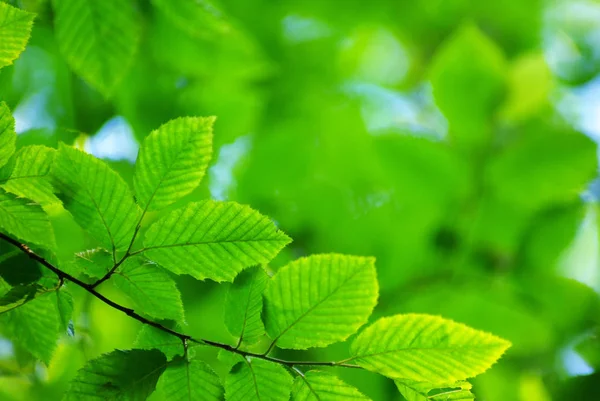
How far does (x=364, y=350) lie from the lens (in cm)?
53

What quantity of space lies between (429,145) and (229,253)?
0.91 m

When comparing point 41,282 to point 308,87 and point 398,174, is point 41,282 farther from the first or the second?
point 308,87

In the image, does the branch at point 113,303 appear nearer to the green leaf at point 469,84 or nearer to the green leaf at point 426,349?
the green leaf at point 426,349

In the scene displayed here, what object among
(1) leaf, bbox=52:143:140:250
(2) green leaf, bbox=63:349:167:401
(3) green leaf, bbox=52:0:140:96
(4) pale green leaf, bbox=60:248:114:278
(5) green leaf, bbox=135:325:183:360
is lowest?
(2) green leaf, bbox=63:349:167:401

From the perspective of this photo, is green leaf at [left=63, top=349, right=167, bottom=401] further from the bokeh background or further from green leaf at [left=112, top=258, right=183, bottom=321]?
the bokeh background

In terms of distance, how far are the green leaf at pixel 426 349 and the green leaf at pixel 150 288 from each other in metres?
0.18

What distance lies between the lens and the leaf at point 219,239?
0.48m

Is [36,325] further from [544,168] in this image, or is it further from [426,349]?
[544,168]

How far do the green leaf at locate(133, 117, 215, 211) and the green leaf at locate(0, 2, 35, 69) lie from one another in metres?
0.14

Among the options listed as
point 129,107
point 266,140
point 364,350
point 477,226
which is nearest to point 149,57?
point 129,107

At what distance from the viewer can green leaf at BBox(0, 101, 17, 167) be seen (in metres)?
0.46

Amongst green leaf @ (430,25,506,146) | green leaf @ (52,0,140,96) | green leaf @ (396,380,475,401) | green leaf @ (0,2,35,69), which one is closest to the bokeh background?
green leaf @ (430,25,506,146)

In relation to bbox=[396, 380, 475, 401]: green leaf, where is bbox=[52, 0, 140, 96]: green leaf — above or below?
above

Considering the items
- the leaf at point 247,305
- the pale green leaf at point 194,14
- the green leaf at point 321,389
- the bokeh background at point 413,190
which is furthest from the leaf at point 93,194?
the bokeh background at point 413,190
